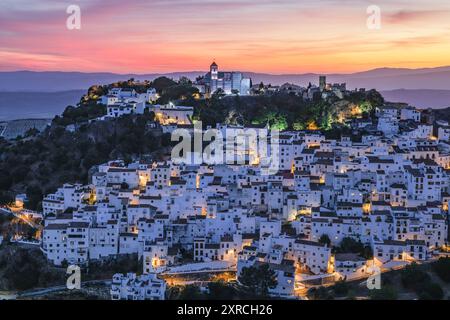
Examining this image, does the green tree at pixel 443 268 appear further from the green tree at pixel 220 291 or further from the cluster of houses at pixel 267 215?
the green tree at pixel 220 291

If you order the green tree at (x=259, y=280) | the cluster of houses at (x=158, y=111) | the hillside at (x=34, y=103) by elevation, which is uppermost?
the hillside at (x=34, y=103)

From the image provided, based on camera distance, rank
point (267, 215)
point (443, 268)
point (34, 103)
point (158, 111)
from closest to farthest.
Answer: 1. point (443, 268)
2. point (267, 215)
3. point (158, 111)
4. point (34, 103)

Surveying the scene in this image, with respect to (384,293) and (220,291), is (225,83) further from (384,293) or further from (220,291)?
(384,293)

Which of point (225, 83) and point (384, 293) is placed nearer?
point (384, 293)

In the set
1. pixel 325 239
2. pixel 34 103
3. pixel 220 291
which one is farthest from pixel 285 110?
pixel 34 103

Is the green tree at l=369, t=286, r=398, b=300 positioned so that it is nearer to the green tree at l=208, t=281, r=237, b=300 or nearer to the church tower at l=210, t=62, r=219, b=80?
the green tree at l=208, t=281, r=237, b=300

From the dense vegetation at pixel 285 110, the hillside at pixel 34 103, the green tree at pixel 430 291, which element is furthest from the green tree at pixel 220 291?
the hillside at pixel 34 103

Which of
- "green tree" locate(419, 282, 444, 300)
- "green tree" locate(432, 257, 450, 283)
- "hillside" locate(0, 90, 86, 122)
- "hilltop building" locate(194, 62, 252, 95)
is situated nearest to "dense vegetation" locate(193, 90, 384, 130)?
"hilltop building" locate(194, 62, 252, 95)
